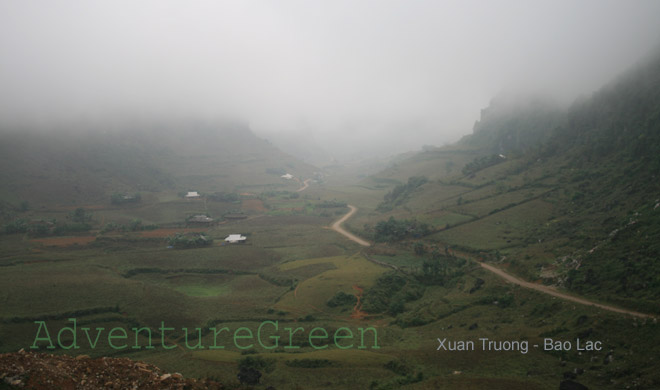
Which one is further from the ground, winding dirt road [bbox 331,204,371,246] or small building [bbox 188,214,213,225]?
small building [bbox 188,214,213,225]

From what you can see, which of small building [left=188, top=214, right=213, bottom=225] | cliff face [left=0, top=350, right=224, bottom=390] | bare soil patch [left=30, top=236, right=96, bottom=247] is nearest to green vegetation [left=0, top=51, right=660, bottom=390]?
bare soil patch [left=30, top=236, right=96, bottom=247]

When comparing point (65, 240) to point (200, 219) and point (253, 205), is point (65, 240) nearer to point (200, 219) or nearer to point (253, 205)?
point (200, 219)

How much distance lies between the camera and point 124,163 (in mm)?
135250

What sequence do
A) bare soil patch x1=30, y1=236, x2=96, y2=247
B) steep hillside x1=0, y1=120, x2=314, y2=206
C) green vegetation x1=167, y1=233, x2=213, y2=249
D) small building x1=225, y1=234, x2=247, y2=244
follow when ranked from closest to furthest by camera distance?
bare soil patch x1=30, y1=236, x2=96, y2=247, green vegetation x1=167, y1=233, x2=213, y2=249, small building x1=225, y1=234, x2=247, y2=244, steep hillside x1=0, y1=120, x2=314, y2=206

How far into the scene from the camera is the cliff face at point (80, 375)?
19.4 m

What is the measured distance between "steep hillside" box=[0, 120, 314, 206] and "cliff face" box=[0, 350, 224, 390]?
93.8m

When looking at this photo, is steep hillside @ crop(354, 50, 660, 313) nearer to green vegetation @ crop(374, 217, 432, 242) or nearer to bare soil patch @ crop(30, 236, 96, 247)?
green vegetation @ crop(374, 217, 432, 242)

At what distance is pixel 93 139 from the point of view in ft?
468

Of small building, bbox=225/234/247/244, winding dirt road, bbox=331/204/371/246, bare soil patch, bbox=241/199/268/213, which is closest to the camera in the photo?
small building, bbox=225/234/247/244

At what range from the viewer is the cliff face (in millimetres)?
19438

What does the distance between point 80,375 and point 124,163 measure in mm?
130975

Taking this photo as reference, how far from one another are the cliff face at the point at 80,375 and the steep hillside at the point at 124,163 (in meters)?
93.8

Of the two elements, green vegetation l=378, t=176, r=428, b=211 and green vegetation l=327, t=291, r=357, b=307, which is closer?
green vegetation l=327, t=291, r=357, b=307

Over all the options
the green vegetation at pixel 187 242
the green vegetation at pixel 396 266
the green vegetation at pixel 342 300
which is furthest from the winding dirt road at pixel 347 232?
the green vegetation at pixel 187 242
